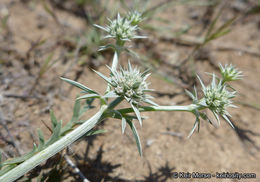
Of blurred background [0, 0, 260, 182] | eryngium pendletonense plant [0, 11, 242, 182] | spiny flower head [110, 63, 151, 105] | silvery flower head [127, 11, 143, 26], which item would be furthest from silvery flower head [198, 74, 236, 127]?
silvery flower head [127, 11, 143, 26]

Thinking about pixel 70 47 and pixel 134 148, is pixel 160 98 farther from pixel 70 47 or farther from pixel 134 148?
pixel 70 47

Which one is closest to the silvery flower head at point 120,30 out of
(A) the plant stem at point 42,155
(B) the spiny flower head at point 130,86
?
(B) the spiny flower head at point 130,86

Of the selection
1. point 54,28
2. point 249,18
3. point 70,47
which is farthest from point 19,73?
point 249,18

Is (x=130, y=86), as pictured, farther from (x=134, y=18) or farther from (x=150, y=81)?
(x=150, y=81)

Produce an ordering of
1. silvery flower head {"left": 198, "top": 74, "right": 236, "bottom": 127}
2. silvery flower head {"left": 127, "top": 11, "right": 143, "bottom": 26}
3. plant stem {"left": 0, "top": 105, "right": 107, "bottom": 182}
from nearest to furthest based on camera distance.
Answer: plant stem {"left": 0, "top": 105, "right": 107, "bottom": 182}
silvery flower head {"left": 198, "top": 74, "right": 236, "bottom": 127}
silvery flower head {"left": 127, "top": 11, "right": 143, "bottom": 26}

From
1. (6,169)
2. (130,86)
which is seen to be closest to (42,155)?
(6,169)

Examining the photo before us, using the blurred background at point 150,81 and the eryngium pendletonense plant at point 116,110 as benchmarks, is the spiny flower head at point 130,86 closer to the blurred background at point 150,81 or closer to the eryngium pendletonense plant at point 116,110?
the eryngium pendletonense plant at point 116,110

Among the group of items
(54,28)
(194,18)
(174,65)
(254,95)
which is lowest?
(254,95)

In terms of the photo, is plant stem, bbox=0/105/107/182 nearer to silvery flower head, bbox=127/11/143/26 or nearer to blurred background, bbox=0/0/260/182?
blurred background, bbox=0/0/260/182
